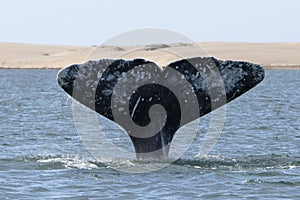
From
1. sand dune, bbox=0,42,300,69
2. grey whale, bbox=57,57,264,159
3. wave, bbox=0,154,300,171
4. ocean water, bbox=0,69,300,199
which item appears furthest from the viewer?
sand dune, bbox=0,42,300,69

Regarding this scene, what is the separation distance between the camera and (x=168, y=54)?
334 ft

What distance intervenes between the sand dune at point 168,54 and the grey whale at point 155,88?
84.8m

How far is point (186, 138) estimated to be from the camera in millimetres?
16719

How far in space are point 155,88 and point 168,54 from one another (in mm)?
91901

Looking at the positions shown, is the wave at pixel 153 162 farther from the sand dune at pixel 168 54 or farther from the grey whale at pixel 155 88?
the sand dune at pixel 168 54

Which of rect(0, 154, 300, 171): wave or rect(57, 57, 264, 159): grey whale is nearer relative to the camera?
rect(57, 57, 264, 159): grey whale

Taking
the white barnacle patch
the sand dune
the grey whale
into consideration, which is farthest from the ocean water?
the sand dune

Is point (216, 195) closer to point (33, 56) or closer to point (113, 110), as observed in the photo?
point (113, 110)

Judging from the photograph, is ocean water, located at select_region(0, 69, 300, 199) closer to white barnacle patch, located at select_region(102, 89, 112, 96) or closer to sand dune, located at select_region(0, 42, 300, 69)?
white barnacle patch, located at select_region(102, 89, 112, 96)

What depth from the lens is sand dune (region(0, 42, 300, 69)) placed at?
103938 mm

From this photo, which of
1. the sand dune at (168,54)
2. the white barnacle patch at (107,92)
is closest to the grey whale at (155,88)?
the white barnacle patch at (107,92)

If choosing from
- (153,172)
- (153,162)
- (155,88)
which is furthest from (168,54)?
(155,88)

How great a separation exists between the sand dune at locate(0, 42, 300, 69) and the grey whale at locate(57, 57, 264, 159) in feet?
278

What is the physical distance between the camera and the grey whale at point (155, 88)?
10.0 metres
